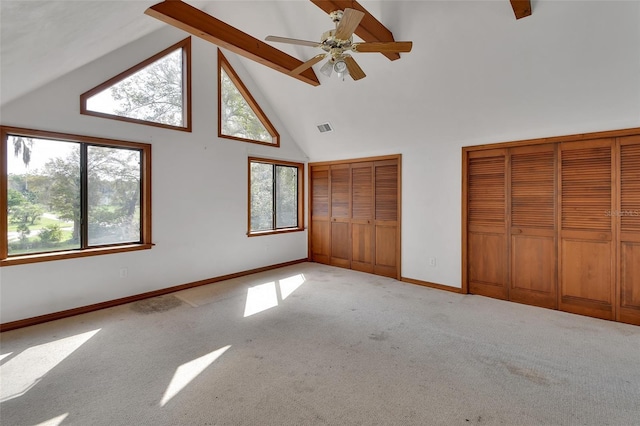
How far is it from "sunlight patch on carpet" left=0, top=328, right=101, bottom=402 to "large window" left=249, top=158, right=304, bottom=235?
9.81 feet

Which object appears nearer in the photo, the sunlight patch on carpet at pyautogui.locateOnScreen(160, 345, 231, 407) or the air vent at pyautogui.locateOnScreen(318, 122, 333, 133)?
the sunlight patch on carpet at pyautogui.locateOnScreen(160, 345, 231, 407)

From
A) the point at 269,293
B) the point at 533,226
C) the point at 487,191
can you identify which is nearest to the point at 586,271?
the point at 533,226

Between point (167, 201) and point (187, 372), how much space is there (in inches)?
105

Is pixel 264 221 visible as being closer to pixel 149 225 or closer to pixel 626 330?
pixel 149 225

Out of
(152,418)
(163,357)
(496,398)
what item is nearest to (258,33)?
(163,357)

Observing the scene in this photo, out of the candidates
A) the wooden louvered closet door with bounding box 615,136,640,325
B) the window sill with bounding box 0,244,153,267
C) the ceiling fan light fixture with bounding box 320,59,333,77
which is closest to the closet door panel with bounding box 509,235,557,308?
the wooden louvered closet door with bounding box 615,136,640,325

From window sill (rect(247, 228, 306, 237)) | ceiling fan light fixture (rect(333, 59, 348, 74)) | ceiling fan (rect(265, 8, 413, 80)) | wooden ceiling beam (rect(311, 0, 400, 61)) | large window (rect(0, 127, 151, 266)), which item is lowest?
window sill (rect(247, 228, 306, 237))

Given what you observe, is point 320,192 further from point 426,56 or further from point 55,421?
point 55,421

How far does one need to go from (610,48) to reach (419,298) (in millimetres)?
3316

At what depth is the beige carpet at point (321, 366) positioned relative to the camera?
194 cm

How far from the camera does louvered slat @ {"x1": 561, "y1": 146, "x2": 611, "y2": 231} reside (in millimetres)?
3398

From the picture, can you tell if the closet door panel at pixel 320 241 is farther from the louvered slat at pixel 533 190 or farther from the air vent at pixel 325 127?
the louvered slat at pixel 533 190

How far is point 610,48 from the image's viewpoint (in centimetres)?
275

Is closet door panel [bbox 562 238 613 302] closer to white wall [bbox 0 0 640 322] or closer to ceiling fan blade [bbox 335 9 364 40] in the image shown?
white wall [bbox 0 0 640 322]
